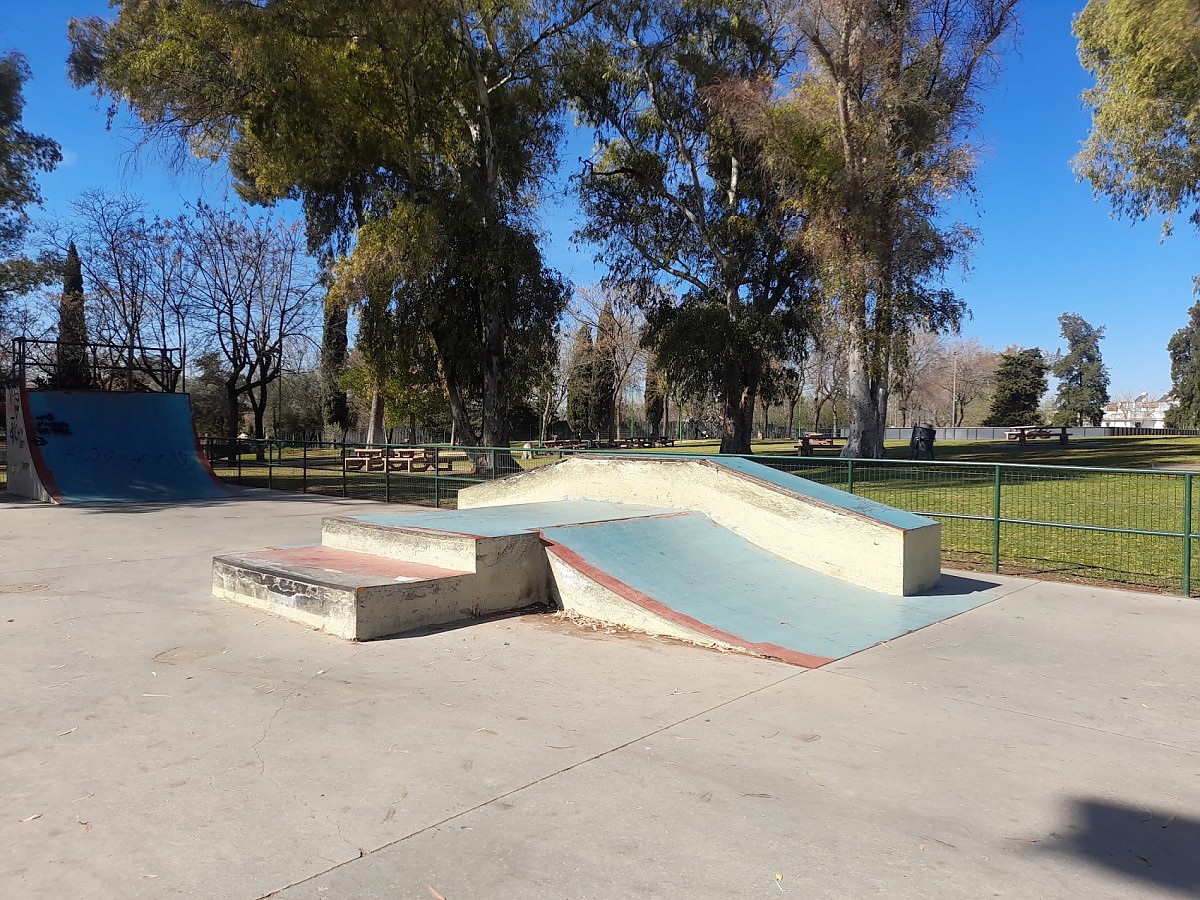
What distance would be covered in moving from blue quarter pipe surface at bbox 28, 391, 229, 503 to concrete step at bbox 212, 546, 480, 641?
11915 mm

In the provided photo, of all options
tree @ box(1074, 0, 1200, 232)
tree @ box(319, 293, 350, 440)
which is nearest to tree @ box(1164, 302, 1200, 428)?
tree @ box(1074, 0, 1200, 232)

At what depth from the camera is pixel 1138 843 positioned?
3.14m

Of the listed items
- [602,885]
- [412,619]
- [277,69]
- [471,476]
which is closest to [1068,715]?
[602,885]

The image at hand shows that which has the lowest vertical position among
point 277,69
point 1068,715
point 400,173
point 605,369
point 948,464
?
point 1068,715

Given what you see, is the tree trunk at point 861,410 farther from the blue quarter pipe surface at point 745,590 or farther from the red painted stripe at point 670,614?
the red painted stripe at point 670,614

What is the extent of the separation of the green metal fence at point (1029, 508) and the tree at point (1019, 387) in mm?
65732

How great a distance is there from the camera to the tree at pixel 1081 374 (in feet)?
301

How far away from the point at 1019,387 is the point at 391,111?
235ft

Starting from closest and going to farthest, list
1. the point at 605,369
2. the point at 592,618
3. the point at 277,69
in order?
the point at 592,618 → the point at 277,69 → the point at 605,369

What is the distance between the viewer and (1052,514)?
42.5 feet

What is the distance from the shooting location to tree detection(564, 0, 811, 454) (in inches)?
997

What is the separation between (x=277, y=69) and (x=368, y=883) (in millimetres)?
22495

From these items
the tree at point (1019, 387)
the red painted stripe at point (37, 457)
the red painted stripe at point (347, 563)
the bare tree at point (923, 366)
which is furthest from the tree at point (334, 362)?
the tree at point (1019, 387)

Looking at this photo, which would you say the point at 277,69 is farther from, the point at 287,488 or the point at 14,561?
the point at 14,561
